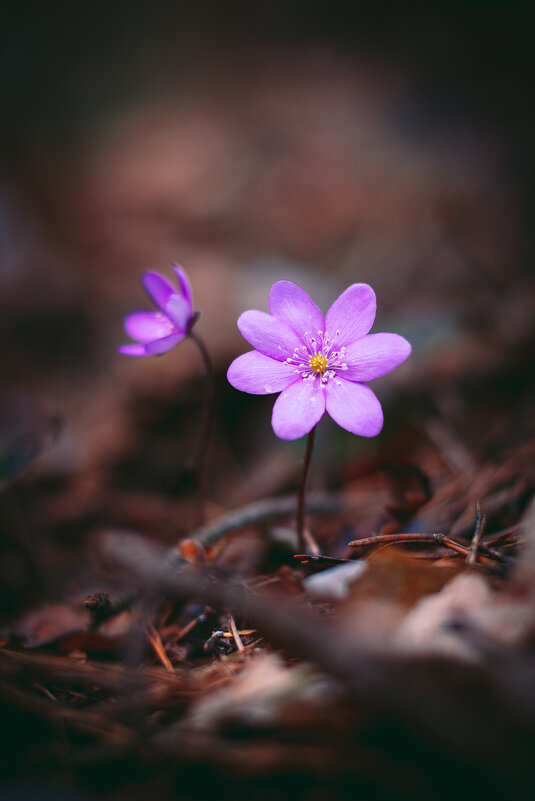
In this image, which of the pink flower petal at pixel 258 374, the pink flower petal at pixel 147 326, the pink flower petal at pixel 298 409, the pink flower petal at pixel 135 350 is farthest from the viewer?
the pink flower petal at pixel 147 326

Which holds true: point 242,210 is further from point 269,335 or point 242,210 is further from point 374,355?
point 374,355

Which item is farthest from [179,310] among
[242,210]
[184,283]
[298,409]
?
[242,210]

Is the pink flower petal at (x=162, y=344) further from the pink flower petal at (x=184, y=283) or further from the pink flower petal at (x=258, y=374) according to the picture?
the pink flower petal at (x=258, y=374)

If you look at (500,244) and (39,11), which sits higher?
(39,11)

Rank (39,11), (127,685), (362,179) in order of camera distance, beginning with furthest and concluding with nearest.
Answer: (39,11) < (362,179) < (127,685)

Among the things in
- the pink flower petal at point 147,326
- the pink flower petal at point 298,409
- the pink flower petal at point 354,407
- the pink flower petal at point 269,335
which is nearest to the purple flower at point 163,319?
the pink flower petal at point 147,326

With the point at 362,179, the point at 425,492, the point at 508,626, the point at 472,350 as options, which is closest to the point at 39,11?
the point at 362,179

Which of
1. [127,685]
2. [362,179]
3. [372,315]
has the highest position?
[362,179]

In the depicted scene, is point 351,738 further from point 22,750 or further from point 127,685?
point 22,750
